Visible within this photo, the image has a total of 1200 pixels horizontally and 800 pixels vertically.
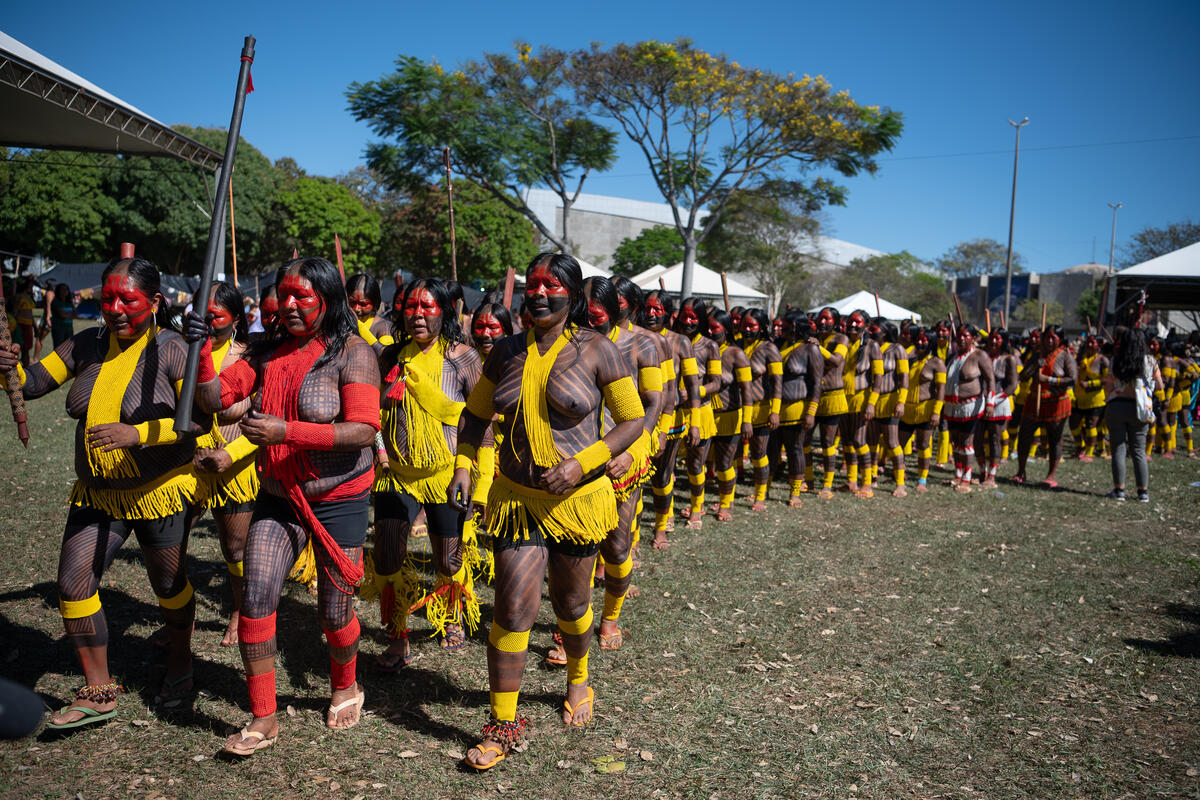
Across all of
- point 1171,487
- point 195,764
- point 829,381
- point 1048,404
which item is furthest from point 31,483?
point 1171,487

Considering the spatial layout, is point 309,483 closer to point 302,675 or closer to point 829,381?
point 302,675

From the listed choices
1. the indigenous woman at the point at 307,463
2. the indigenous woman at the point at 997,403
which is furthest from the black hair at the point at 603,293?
the indigenous woman at the point at 997,403

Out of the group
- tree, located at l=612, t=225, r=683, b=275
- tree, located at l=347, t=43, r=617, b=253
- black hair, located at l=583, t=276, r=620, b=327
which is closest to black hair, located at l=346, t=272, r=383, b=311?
black hair, located at l=583, t=276, r=620, b=327

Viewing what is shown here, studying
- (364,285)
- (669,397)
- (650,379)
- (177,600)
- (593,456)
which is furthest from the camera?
(669,397)

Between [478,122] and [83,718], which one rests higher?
[478,122]

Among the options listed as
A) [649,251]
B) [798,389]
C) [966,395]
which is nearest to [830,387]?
[798,389]

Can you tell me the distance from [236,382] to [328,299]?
0.72 m

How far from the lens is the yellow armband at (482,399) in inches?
153

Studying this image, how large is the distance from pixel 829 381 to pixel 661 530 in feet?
12.1

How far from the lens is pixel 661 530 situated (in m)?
7.78

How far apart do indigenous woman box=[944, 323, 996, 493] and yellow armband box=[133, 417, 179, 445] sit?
10.0 meters

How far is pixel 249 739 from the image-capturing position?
370 centimetres

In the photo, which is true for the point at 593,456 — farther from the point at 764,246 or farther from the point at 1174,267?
the point at 764,246

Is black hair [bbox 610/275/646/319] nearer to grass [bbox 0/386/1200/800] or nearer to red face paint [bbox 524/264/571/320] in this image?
red face paint [bbox 524/264/571/320]
